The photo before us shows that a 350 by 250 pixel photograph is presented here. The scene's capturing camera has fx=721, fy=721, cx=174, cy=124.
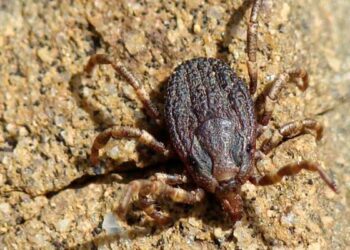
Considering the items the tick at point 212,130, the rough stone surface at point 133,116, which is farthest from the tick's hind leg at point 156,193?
the rough stone surface at point 133,116

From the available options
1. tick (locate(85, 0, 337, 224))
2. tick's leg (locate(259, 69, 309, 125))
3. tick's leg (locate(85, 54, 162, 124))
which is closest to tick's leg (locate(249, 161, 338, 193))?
tick (locate(85, 0, 337, 224))

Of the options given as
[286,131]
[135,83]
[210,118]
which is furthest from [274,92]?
[135,83]

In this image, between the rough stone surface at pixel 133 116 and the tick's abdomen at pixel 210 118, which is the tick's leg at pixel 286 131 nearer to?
the rough stone surface at pixel 133 116

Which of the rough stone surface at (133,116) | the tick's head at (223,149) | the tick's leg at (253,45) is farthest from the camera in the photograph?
the tick's leg at (253,45)

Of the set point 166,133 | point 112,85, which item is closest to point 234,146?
point 166,133

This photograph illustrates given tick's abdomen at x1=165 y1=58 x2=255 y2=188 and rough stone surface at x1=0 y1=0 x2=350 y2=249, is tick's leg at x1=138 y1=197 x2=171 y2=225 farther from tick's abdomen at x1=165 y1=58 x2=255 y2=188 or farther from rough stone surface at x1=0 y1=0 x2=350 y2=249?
tick's abdomen at x1=165 y1=58 x2=255 y2=188

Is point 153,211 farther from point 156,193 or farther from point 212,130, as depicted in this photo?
point 212,130

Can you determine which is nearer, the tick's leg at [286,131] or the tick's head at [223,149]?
the tick's head at [223,149]
